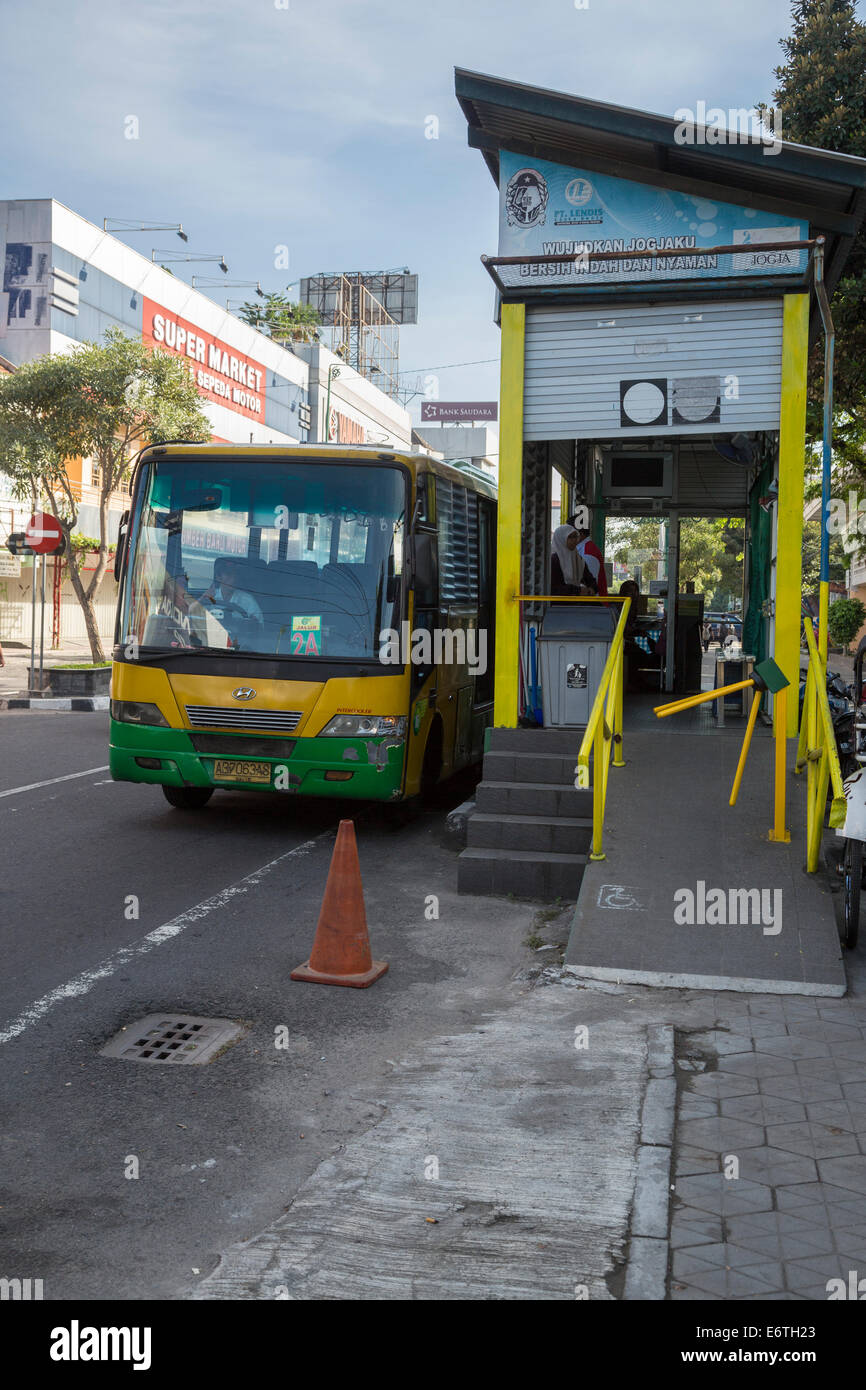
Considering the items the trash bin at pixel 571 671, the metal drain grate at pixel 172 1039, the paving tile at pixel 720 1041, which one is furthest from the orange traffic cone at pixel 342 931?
the trash bin at pixel 571 671

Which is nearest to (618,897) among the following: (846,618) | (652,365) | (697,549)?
(652,365)

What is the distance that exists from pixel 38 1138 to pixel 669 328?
279 inches

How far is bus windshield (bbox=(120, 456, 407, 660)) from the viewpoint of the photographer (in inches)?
346

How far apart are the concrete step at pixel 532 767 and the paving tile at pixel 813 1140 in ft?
13.8

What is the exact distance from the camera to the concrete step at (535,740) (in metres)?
8.67

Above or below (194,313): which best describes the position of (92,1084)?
below

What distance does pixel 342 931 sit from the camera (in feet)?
19.2

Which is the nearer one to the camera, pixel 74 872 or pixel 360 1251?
pixel 360 1251

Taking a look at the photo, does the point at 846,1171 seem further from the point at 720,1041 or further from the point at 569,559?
the point at 569,559

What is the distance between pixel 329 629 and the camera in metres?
8.77

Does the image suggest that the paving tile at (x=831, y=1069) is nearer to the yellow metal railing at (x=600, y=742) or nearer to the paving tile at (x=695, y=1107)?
the paving tile at (x=695, y=1107)

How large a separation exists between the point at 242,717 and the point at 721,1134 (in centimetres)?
536
